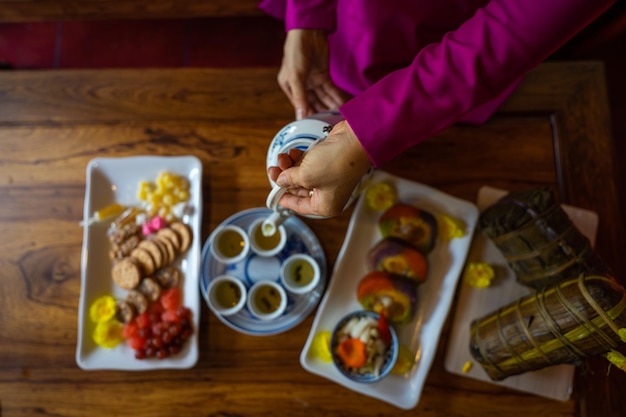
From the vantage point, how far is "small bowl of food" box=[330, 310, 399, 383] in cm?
94

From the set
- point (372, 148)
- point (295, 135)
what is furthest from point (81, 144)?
point (372, 148)

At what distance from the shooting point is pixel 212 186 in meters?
1.09

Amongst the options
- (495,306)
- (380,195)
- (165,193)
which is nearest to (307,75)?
(380,195)

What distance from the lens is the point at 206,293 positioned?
3.30ft

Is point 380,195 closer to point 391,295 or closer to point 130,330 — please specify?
point 391,295

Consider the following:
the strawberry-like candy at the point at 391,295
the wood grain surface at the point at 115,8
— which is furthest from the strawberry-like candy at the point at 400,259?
the wood grain surface at the point at 115,8

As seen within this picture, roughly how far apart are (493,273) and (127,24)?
5.23 ft

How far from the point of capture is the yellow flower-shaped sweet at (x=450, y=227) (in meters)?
1.01

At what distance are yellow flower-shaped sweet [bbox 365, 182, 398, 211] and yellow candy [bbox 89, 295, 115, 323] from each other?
0.60m

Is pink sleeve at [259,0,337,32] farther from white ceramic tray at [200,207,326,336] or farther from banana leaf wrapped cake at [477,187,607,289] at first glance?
banana leaf wrapped cake at [477,187,607,289]

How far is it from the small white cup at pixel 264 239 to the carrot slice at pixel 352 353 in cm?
24

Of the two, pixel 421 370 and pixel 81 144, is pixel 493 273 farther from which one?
pixel 81 144

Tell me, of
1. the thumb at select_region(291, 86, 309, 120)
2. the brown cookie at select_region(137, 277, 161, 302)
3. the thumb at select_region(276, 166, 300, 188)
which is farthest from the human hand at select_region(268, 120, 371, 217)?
the brown cookie at select_region(137, 277, 161, 302)

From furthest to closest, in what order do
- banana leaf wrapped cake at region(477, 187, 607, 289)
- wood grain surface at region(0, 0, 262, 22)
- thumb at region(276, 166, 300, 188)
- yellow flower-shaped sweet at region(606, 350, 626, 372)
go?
wood grain surface at region(0, 0, 262, 22), banana leaf wrapped cake at region(477, 187, 607, 289), thumb at region(276, 166, 300, 188), yellow flower-shaped sweet at region(606, 350, 626, 372)
